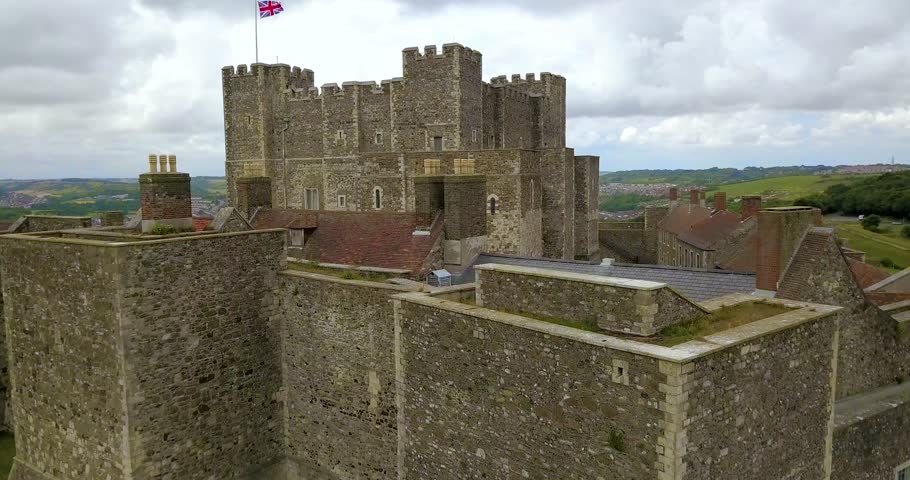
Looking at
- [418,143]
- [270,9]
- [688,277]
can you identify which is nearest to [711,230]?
[418,143]

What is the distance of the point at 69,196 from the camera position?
11844 centimetres

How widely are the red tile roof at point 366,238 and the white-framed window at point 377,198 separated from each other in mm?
5060

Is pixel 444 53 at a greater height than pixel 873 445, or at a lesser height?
greater

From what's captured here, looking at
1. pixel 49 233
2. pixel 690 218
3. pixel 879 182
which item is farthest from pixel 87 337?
pixel 879 182

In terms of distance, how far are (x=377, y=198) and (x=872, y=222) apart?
2615 inches

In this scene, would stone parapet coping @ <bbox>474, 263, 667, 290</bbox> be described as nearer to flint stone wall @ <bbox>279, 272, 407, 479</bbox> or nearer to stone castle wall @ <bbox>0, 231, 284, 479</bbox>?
flint stone wall @ <bbox>279, 272, 407, 479</bbox>

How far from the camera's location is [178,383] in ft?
42.0

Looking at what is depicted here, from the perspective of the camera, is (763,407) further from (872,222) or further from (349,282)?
(872,222)

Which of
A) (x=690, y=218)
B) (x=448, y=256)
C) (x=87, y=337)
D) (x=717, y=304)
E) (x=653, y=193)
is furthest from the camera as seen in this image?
(x=653, y=193)

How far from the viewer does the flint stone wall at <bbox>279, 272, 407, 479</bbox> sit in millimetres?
12477

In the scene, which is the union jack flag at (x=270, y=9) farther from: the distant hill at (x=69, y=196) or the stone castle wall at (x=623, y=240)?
the distant hill at (x=69, y=196)

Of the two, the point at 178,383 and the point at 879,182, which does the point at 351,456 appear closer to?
the point at 178,383

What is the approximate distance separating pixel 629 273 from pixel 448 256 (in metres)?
5.06

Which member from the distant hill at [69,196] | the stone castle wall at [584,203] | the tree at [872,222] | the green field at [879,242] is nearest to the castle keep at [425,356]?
the stone castle wall at [584,203]
